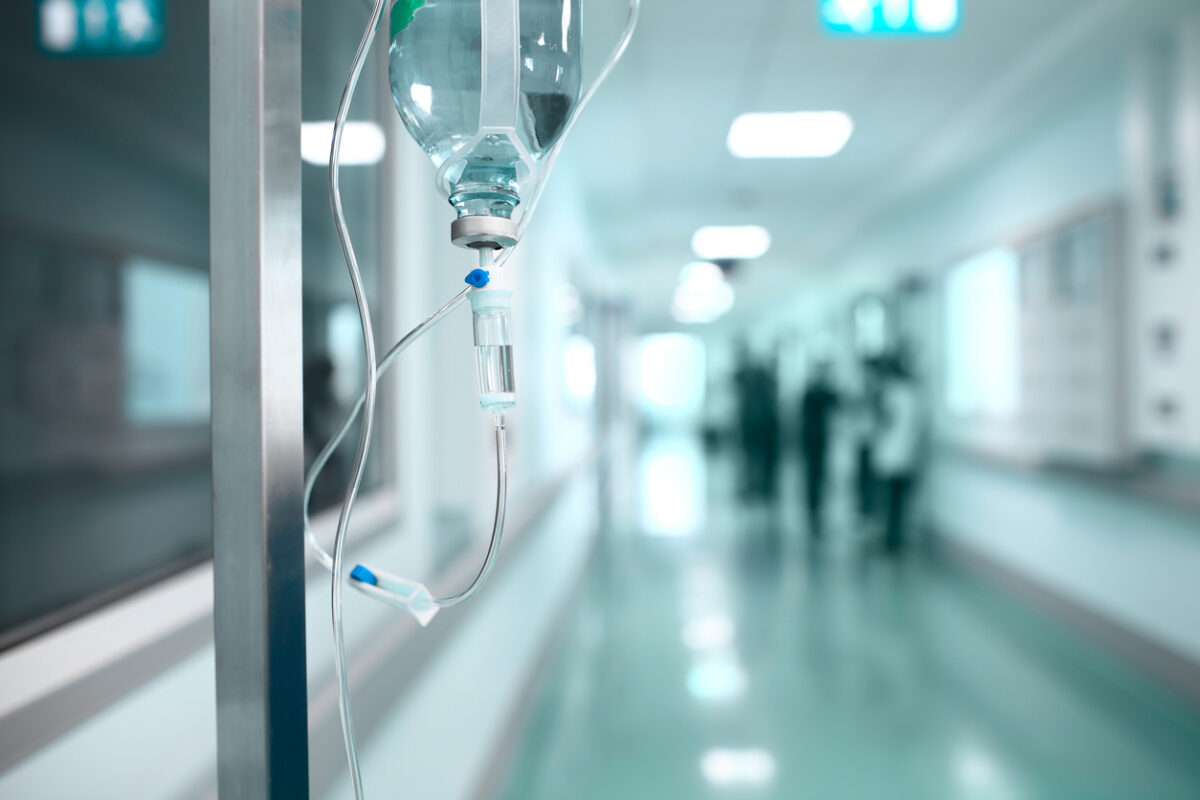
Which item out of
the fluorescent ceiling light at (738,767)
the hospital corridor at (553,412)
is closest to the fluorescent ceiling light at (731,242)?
the hospital corridor at (553,412)

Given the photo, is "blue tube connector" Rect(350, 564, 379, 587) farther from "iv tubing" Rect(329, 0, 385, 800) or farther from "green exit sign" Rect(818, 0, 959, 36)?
"green exit sign" Rect(818, 0, 959, 36)

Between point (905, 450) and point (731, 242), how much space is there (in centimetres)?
304

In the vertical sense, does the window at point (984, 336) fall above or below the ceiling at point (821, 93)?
below

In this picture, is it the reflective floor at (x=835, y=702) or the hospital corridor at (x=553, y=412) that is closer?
the hospital corridor at (x=553, y=412)

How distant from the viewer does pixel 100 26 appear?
1.25 meters

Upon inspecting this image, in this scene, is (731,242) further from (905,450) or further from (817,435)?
(905,450)

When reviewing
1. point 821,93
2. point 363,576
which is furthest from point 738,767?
point 821,93

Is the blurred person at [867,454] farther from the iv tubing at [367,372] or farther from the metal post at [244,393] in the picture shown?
the metal post at [244,393]

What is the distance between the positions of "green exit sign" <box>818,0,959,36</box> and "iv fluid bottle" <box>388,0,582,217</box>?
208cm

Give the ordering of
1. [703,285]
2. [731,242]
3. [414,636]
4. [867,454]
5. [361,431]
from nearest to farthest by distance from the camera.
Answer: [361,431]
[414,636]
[867,454]
[731,242]
[703,285]

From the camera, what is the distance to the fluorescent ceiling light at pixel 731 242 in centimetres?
738

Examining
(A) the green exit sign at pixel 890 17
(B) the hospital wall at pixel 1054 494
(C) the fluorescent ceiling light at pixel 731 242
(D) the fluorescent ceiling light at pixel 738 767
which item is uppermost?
(C) the fluorescent ceiling light at pixel 731 242

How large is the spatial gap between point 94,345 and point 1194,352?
5.30m

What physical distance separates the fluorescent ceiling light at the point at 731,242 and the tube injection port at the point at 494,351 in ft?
22.3
